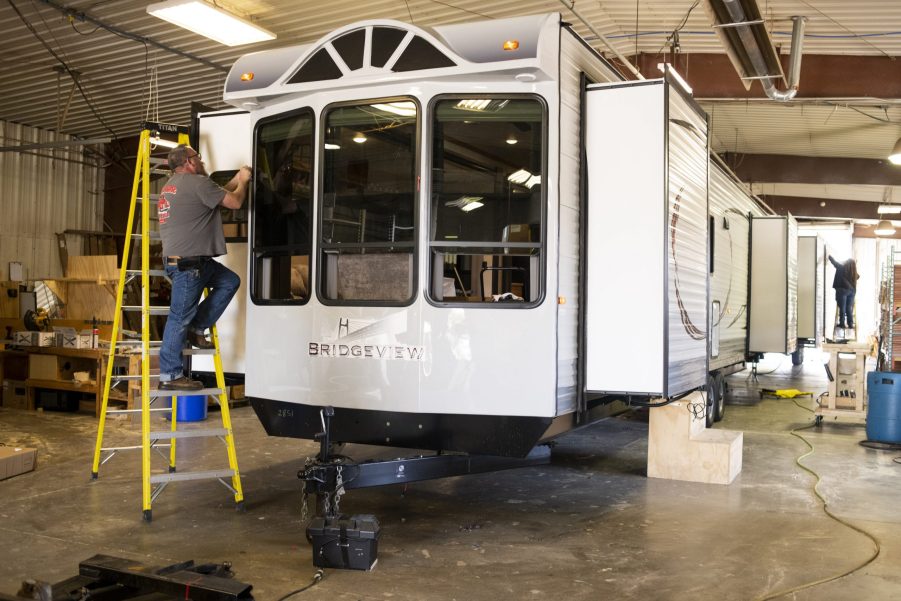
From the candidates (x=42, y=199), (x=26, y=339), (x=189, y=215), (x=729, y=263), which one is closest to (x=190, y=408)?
(x=26, y=339)

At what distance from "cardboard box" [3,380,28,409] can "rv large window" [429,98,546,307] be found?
790 centimetres

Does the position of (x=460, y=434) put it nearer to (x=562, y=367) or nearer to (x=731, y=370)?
(x=562, y=367)

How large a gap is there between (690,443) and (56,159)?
43.2ft

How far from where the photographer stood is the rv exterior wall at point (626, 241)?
470 cm

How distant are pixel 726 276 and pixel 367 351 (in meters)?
5.95

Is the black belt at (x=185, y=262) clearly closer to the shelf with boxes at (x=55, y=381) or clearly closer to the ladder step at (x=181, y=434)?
the ladder step at (x=181, y=434)

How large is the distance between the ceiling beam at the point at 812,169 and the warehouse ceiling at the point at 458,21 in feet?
3.68

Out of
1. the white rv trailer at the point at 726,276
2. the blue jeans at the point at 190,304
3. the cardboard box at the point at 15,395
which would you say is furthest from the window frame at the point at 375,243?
the cardboard box at the point at 15,395

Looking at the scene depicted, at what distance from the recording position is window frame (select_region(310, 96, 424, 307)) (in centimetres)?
448

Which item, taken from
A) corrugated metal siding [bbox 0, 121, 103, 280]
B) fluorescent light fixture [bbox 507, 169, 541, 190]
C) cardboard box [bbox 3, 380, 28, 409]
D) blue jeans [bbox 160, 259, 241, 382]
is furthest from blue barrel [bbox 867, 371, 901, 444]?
corrugated metal siding [bbox 0, 121, 103, 280]

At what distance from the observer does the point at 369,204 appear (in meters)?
4.66

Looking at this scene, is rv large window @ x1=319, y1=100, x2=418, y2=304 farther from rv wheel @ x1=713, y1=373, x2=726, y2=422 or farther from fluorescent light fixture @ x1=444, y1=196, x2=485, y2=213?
rv wheel @ x1=713, y1=373, x2=726, y2=422

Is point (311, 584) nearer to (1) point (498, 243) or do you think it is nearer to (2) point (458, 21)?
(1) point (498, 243)

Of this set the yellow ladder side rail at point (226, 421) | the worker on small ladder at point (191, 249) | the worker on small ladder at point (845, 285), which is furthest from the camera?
the worker on small ladder at point (845, 285)
